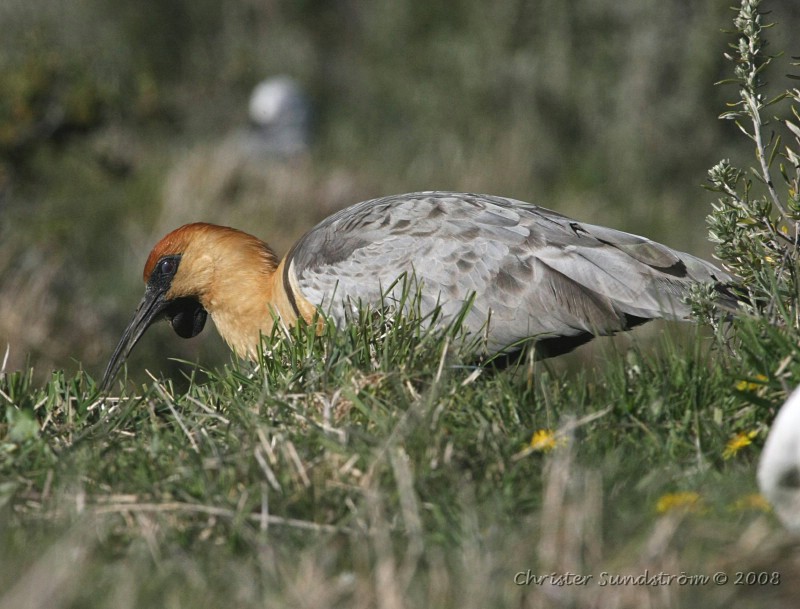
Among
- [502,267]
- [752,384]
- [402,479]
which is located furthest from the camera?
[502,267]

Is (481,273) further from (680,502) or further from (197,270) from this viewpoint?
(680,502)

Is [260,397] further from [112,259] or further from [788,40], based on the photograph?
[788,40]

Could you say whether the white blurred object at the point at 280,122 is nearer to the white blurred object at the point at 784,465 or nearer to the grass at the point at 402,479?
the grass at the point at 402,479

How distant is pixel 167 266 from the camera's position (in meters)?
6.08

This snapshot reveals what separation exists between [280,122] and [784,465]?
1399 cm

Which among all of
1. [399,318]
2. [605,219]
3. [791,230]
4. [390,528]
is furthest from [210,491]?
[605,219]

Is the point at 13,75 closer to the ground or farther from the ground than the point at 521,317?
farther from the ground

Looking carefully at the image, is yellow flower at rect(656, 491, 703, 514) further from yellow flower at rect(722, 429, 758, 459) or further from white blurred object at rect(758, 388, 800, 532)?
yellow flower at rect(722, 429, 758, 459)

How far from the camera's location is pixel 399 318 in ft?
14.2

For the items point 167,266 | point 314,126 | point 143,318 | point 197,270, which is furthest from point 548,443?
point 314,126

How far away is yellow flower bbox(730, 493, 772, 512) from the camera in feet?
9.68

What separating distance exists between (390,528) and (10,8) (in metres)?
19.8

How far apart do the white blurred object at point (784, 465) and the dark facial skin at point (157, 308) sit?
3814 millimetres

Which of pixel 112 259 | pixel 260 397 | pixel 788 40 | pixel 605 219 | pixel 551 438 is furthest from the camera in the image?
pixel 788 40
